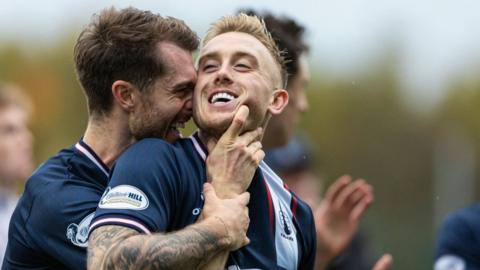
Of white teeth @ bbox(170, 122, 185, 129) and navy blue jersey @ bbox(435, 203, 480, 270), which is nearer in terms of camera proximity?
white teeth @ bbox(170, 122, 185, 129)

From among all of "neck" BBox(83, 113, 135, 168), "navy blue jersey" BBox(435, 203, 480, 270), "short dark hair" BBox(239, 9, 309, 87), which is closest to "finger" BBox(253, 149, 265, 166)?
"neck" BBox(83, 113, 135, 168)

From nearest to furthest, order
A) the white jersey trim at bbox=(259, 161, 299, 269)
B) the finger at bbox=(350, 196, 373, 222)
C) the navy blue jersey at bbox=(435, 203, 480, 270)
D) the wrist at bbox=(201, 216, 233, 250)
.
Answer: the wrist at bbox=(201, 216, 233, 250) → the white jersey trim at bbox=(259, 161, 299, 269) → the finger at bbox=(350, 196, 373, 222) → the navy blue jersey at bbox=(435, 203, 480, 270)

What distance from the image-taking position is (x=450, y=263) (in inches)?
381

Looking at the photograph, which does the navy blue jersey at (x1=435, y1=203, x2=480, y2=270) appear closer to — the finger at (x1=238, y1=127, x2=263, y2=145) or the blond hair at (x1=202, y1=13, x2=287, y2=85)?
the blond hair at (x1=202, y1=13, x2=287, y2=85)

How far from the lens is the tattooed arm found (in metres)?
5.30

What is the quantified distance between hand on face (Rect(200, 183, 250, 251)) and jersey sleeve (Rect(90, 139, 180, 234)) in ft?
0.49

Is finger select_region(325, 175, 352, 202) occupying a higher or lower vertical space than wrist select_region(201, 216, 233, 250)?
higher

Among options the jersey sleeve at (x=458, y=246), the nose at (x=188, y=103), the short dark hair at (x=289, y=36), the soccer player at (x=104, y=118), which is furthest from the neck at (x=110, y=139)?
the jersey sleeve at (x=458, y=246)

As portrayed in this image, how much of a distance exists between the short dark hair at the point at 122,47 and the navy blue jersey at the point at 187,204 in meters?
0.42

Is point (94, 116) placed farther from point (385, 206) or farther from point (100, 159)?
point (385, 206)

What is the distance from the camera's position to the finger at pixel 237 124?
5793 millimetres

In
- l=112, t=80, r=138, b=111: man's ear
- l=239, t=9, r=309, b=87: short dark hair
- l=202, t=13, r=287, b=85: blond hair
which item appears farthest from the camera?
l=239, t=9, r=309, b=87: short dark hair

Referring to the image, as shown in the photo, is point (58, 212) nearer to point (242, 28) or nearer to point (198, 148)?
point (198, 148)

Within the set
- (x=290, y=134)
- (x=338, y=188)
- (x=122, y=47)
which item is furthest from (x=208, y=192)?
(x=290, y=134)
